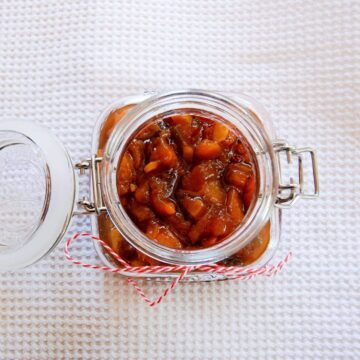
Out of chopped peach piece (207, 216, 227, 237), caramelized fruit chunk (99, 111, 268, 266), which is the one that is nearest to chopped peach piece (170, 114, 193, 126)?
caramelized fruit chunk (99, 111, 268, 266)

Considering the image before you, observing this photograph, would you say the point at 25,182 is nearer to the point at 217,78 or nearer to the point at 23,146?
the point at 23,146

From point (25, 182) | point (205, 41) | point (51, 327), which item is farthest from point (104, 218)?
point (205, 41)

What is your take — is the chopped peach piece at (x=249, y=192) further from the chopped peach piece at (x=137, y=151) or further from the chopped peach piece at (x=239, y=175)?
the chopped peach piece at (x=137, y=151)

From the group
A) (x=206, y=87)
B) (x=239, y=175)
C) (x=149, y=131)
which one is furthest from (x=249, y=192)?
(x=206, y=87)

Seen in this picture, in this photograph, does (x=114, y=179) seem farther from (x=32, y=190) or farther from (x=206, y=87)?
(x=206, y=87)

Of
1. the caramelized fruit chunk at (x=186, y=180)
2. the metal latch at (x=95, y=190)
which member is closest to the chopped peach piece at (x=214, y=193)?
the caramelized fruit chunk at (x=186, y=180)

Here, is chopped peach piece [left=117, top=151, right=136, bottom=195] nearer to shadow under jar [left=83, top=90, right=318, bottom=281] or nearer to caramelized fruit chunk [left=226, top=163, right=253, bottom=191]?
shadow under jar [left=83, top=90, right=318, bottom=281]
